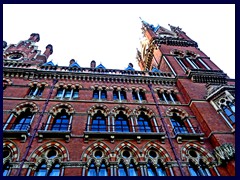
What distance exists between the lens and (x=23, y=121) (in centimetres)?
1217

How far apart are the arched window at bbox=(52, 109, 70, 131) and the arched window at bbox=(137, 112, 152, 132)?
17.4 feet

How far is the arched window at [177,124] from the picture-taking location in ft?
43.1

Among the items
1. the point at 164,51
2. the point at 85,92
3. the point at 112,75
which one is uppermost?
the point at 164,51

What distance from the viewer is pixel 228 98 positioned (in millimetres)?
13055

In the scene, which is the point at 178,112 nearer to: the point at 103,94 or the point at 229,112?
the point at 229,112

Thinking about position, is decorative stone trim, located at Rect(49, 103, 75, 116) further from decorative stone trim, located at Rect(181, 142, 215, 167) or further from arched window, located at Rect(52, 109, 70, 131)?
decorative stone trim, located at Rect(181, 142, 215, 167)

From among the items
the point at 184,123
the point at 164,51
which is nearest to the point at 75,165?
the point at 184,123

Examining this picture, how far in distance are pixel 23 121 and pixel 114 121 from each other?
6365 millimetres

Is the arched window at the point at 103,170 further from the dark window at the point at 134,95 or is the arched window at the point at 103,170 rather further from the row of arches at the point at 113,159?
the dark window at the point at 134,95

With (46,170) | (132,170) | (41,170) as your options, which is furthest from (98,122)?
(41,170)

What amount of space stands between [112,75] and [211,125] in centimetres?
947

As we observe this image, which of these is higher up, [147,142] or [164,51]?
[164,51]

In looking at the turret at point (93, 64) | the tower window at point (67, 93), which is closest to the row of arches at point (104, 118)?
the tower window at point (67, 93)

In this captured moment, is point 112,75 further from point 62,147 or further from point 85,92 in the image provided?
point 62,147
